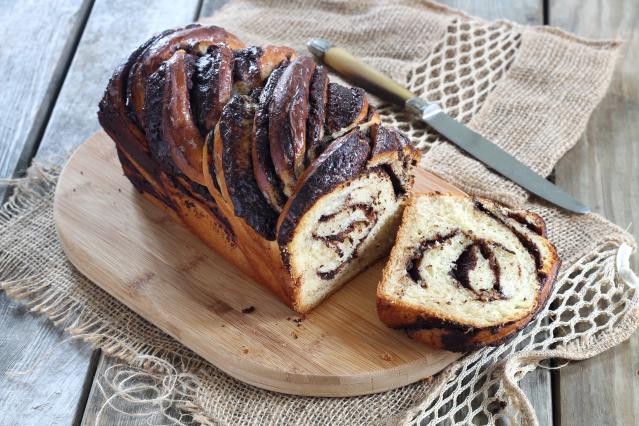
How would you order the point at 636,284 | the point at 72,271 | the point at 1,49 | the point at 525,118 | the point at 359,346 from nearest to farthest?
the point at 359,346 → the point at 636,284 → the point at 72,271 → the point at 525,118 → the point at 1,49

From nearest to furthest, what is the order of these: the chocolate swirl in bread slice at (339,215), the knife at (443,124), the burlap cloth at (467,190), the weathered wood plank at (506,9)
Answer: the chocolate swirl in bread slice at (339,215) → the burlap cloth at (467,190) → the knife at (443,124) → the weathered wood plank at (506,9)

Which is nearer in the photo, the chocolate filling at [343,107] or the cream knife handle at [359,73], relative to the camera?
the chocolate filling at [343,107]

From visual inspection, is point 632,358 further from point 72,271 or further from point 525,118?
point 72,271

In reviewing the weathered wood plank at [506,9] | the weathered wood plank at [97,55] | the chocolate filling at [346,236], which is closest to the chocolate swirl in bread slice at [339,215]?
the chocolate filling at [346,236]

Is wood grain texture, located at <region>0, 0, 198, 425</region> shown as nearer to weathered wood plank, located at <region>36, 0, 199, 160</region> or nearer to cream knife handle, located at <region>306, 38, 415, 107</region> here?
weathered wood plank, located at <region>36, 0, 199, 160</region>

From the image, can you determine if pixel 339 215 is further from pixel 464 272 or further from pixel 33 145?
pixel 33 145

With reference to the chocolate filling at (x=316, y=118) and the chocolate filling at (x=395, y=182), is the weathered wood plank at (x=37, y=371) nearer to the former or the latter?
the chocolate filling at (x=316, y=118)

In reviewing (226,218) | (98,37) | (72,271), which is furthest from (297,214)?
(98,37)
